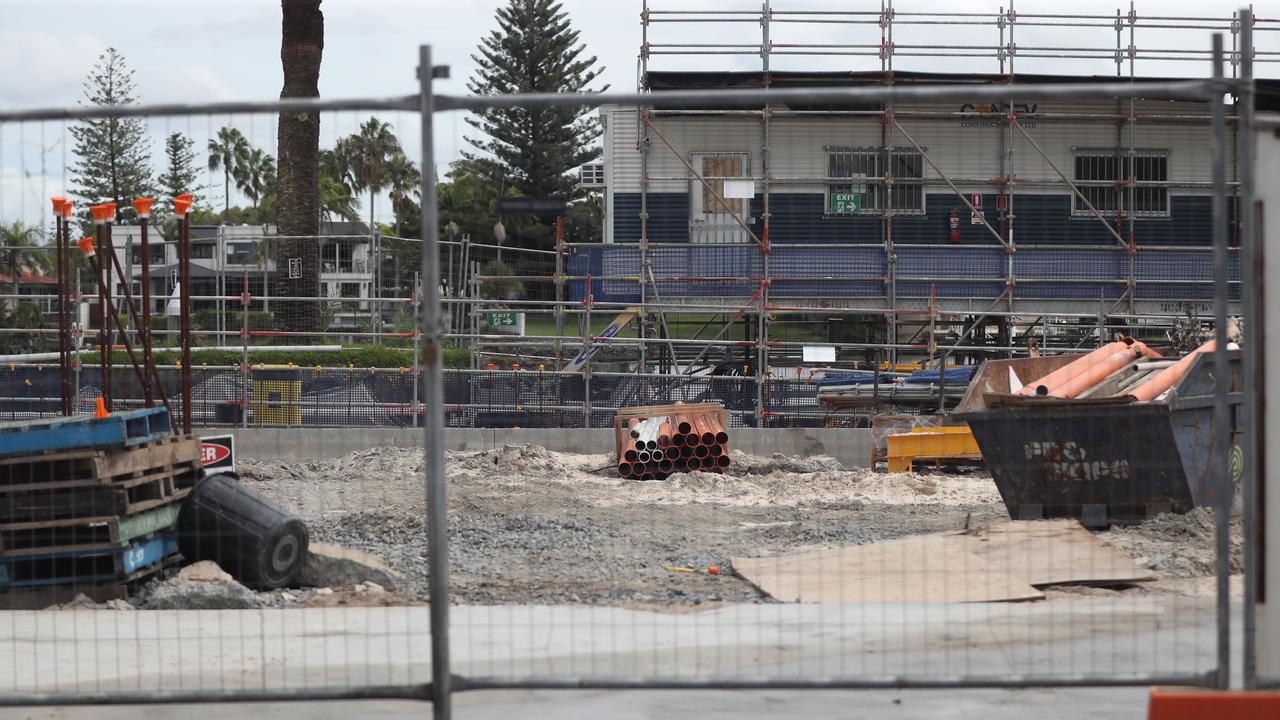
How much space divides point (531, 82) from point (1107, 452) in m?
51.4

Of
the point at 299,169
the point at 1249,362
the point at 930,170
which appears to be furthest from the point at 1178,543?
the point at 930,170

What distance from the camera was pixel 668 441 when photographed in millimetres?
18406

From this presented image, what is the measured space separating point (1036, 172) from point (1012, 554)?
22261mm

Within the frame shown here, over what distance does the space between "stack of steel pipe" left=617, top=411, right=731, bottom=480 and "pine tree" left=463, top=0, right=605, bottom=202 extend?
3829 centimetres

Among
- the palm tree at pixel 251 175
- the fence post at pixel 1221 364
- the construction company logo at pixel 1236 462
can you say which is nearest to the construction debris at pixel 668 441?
the construction company logo at pixel 1236 462

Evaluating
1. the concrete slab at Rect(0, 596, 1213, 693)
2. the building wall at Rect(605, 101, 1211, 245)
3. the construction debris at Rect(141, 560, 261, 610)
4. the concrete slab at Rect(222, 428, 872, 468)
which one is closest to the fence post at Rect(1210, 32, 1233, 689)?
the concrete slab at Rect(0, 596, 1213, 693)

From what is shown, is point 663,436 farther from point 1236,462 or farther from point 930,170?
point 930,170

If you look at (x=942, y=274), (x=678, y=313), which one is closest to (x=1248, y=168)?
(x=678, y=313)

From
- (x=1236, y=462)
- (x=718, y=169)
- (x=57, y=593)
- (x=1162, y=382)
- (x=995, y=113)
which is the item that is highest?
(x=995, y=113)

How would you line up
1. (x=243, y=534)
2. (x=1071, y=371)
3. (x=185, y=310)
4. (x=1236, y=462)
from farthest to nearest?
(x=1071, y=371) → (x=1236, y=462) → (x=185, y=310) → (x=243, y=534)

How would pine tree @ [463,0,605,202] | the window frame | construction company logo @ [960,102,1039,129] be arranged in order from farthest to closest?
pine tree @ [463,0,605,202] < the window frame < construction company logo @ [960,102,1039,129]

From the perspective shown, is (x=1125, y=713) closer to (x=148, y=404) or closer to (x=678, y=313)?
(x=148, y=404)

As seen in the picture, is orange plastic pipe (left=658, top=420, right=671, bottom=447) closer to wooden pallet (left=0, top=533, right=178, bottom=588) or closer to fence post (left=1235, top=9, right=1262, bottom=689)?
wooden pallet (left=0, top=533, right=178, bottom=588)

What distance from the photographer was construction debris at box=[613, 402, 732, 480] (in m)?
18.3
